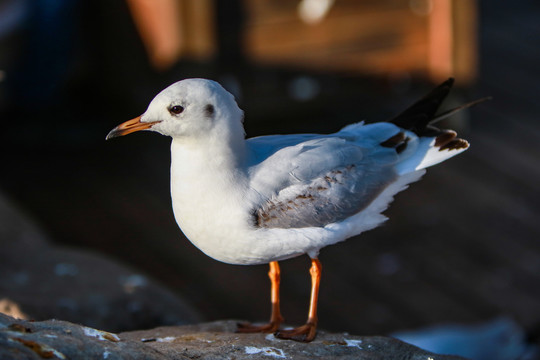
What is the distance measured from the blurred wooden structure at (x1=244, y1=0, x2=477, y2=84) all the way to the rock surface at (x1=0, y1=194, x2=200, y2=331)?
119 inches

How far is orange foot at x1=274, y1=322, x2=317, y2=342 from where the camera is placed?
2.62 metres

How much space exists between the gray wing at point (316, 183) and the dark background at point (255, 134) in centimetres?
206

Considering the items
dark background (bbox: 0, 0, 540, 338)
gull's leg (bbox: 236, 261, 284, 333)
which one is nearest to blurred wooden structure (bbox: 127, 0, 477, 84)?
dark background (bbox: 0, 0, 540, 338)

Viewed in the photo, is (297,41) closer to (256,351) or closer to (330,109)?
(330,109)

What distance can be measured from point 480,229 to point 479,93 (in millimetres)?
2488

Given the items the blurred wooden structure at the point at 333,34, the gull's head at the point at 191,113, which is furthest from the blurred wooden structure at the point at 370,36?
the gull's head at the point at 191,113

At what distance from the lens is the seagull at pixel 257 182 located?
93.4 inches

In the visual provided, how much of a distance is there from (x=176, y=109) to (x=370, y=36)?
454 cm

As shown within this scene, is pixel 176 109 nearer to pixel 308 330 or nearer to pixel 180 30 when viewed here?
pixel 308 330

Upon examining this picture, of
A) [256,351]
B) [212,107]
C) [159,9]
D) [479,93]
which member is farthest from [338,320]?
[479,93]

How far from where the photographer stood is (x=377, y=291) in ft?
16.0

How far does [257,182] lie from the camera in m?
2.46

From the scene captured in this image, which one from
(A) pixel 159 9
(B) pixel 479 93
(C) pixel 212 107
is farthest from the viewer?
(B) pixel 479 93

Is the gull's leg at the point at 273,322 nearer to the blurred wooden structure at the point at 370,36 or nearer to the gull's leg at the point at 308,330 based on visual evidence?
the gull's leg at the point at 308,330
